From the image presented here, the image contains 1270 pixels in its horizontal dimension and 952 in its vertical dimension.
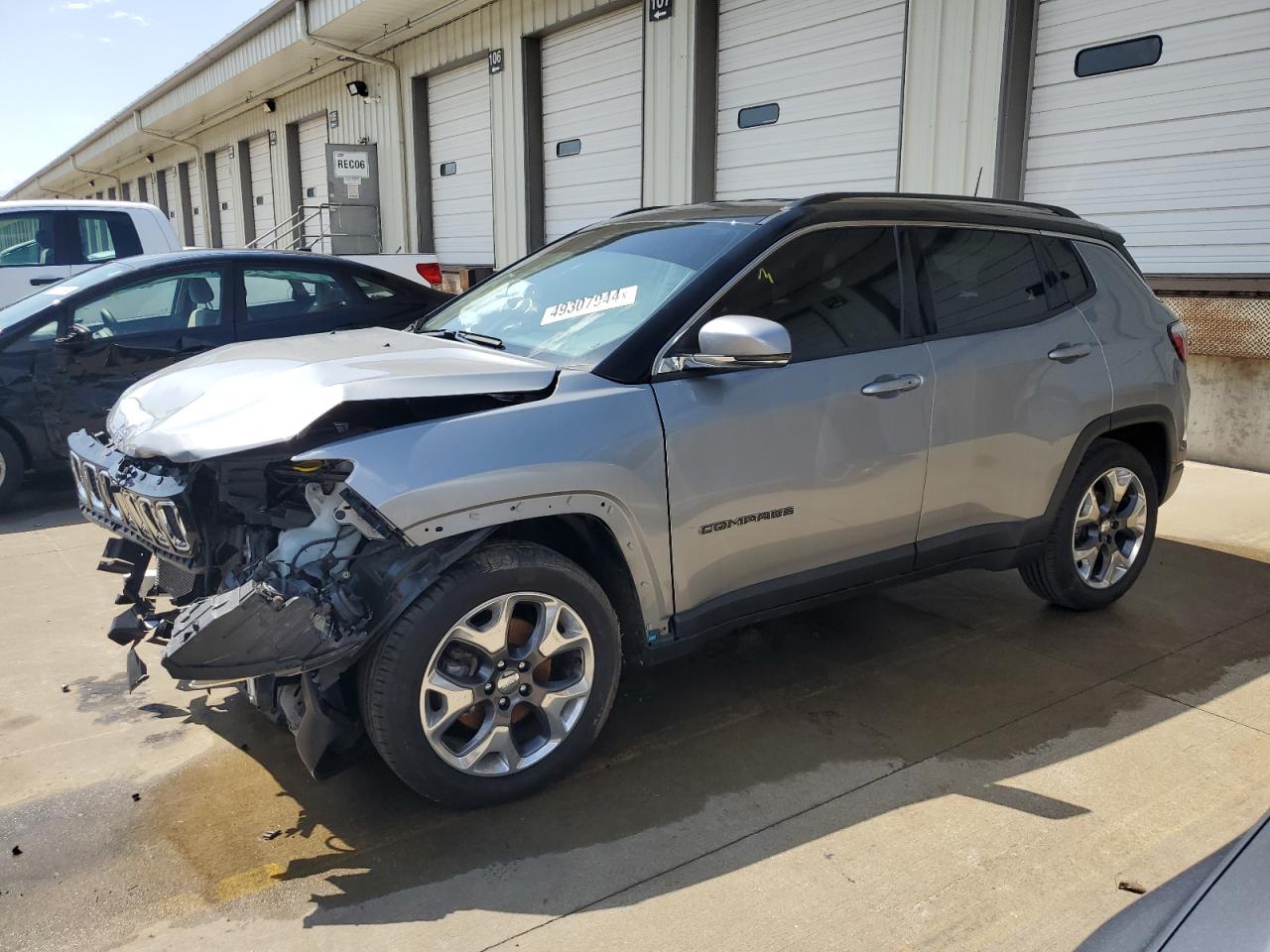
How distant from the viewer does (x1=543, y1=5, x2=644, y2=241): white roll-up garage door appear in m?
12.0

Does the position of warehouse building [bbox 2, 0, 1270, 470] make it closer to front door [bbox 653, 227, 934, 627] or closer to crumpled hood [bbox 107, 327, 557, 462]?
front door [bbox 653, 227, 934, 627]

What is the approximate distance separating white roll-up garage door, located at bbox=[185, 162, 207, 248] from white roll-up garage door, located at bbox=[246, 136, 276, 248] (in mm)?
4270

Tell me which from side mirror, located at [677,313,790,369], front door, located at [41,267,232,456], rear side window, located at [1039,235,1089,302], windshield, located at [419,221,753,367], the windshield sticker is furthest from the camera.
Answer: front door, located at [41,267,232,456]

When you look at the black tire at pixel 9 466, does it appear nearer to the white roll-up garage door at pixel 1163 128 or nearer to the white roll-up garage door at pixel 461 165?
the white roll-up garage door at pixel 1163 128

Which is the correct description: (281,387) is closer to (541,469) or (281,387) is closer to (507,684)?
(541,469)

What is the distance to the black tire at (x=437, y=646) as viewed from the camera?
2689mm

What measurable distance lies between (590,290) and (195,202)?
2925 cm

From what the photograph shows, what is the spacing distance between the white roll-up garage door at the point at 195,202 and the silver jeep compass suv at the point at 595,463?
89.6 feet

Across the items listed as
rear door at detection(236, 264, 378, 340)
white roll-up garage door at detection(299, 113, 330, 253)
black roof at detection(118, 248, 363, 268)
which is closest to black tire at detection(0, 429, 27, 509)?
black roof at detection(118, 248, 363, 268)

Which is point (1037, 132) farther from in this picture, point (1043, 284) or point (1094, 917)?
point (1094, 917)

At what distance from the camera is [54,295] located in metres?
6.61

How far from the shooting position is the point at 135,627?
3105mm

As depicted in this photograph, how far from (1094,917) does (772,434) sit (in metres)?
1.64

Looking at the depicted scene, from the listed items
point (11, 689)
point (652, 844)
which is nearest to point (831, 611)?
point (652, 844)
